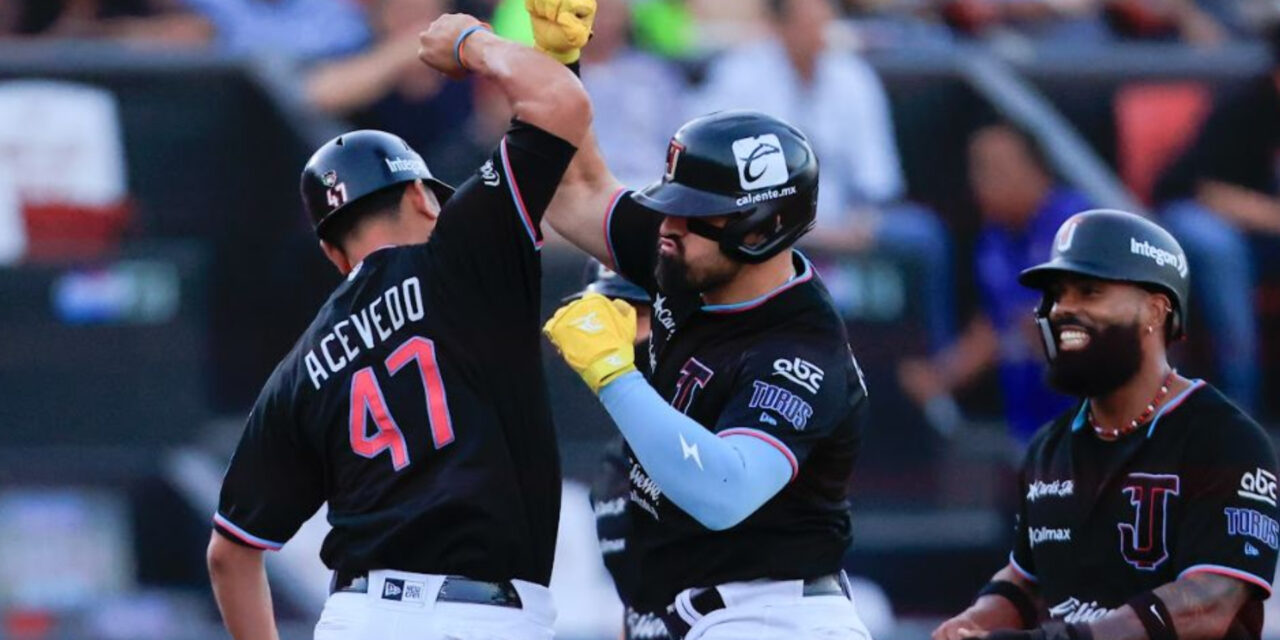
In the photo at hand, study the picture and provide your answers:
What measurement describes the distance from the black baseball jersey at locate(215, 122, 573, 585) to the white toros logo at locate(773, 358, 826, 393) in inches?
27.3

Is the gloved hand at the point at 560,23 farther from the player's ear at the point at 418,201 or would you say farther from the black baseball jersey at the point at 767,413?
the black baseball jersey at the point at 767,413

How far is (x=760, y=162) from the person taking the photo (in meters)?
5.32

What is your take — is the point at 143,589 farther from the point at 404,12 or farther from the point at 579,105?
the point at 579,105

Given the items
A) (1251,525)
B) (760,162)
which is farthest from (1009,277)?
(760,162)

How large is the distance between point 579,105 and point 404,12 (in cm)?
533

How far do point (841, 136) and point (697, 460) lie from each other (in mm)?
6059

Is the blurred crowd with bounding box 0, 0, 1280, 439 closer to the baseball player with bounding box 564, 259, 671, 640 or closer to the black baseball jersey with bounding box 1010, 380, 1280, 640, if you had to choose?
the baseball player with bounding box 564, 259, 671, 640

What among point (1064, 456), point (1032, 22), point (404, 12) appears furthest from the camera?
point (1032, 22)

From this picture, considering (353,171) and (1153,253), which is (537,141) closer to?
(353,171)

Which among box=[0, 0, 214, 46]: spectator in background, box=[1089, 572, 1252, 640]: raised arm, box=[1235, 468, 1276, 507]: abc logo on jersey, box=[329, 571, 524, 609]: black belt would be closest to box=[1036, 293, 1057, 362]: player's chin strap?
box=[1235, 468, 1276, 507]: abc logo on jersey

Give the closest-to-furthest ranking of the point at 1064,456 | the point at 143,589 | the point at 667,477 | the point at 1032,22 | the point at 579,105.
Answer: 1. the point at 667,477
2. the point at 579,105
3. the point at 1064,456
4. the point at 143,589
5. the point at 1032,22

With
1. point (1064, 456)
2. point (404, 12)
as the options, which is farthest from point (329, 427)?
point (404, 12)

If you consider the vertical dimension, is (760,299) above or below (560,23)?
below

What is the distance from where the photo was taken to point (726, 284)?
5340mm
